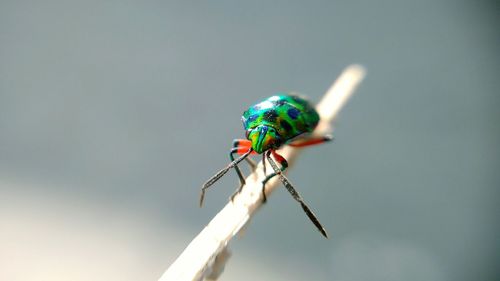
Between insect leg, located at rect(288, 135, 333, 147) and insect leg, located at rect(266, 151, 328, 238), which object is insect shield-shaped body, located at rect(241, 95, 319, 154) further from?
insect leg, located at rect(266, 151, 328, 238)

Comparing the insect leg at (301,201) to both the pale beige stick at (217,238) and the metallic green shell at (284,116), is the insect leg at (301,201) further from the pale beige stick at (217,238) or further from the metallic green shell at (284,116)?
the metallic green shell at (284,116)

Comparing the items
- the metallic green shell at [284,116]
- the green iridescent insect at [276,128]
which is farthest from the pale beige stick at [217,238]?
the metallic green shell at [284,116]

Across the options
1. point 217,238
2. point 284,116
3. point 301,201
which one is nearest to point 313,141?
point 284,116

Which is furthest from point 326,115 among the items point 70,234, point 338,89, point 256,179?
point 70,234

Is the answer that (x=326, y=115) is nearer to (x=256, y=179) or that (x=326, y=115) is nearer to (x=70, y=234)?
(x=256, y=179)

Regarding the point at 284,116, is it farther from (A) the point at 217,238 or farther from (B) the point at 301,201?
(A) the point at 217,238

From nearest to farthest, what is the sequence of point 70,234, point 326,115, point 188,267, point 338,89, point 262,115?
point 188,267 → point 262,115 → point 326,115 → point 338,89 → point 70,234

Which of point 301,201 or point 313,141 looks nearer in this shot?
point 301,201

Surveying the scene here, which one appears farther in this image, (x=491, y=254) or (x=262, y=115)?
(x=491, y=254)
